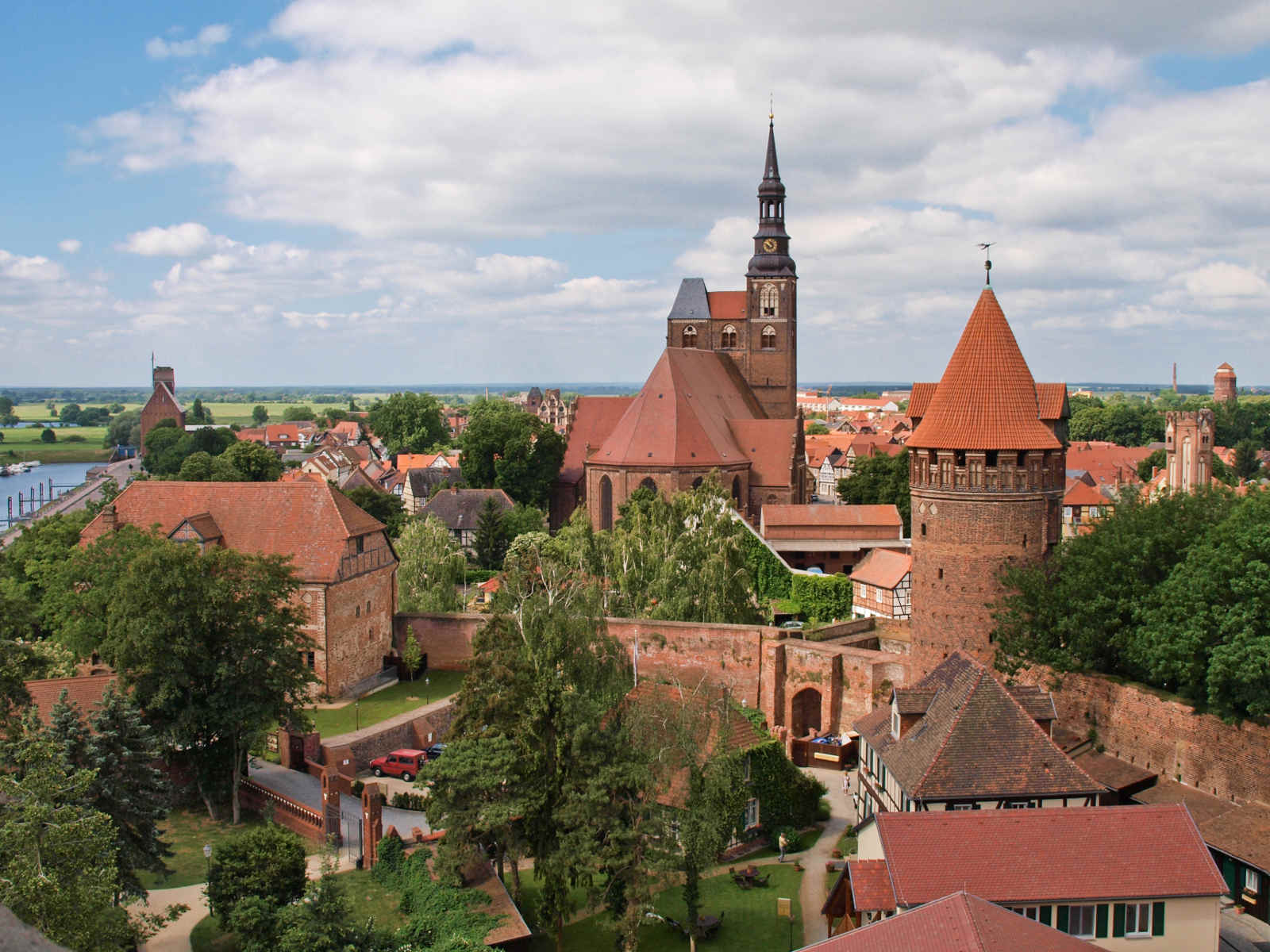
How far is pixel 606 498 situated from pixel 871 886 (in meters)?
41.1

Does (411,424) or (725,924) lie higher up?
(411,424)

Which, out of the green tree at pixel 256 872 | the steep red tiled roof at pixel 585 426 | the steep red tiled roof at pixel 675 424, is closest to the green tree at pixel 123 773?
the green tree at pixel 256 872

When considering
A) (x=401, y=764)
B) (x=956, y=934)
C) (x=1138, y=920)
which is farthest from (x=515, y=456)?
(x=956, y=934)

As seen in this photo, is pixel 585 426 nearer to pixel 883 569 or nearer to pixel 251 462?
pixel 251 462

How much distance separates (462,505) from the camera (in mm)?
69750

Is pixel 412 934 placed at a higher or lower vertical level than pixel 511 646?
lower

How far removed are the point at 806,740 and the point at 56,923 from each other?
75.7 feet

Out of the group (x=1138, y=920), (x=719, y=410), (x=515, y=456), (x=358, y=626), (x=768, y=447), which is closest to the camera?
(x=1138, y=920)

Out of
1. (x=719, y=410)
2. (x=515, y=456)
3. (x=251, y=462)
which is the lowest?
(x=251, y=462)

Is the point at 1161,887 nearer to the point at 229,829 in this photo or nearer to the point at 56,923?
the point at 56,923

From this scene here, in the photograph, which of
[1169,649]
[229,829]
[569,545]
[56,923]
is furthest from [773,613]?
[56,923]

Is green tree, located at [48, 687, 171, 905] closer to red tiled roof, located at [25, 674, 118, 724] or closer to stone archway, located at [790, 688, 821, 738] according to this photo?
red tiled roof, located at [25, 674, 118, 724]

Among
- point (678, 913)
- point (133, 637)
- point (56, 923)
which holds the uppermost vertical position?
point (133, 637)

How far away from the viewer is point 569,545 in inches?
1646
